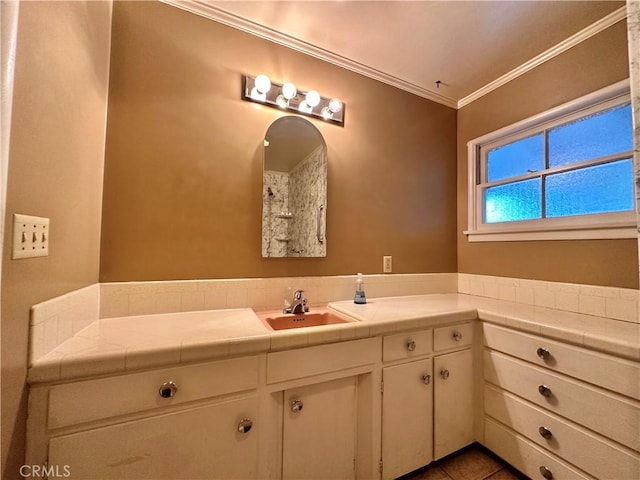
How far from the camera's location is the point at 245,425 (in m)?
0.93

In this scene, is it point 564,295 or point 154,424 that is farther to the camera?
point 564,295

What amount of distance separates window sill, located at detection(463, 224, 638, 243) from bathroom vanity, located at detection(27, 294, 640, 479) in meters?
0.44

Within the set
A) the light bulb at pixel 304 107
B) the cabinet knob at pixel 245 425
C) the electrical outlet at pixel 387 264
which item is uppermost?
the light bulb at pixel 304 107

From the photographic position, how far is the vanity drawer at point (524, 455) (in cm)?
112

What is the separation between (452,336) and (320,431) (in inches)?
32.9

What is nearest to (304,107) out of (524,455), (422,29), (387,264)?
(422,29)

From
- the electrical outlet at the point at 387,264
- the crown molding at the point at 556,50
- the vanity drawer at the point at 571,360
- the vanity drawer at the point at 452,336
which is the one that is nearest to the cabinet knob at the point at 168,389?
the vanity drawer at the point at 452,336

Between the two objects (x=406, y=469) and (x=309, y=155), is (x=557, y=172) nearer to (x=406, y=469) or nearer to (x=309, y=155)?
(x=309, y=155)

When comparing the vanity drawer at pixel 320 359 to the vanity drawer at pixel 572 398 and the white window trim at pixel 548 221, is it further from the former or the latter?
the white window trim at pixel 548 221

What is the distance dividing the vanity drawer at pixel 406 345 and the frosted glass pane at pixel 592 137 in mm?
1394

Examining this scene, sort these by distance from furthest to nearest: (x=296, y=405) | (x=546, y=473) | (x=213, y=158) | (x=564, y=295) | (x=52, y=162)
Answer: (x=564, y=295)
(x=213, y=158)
(x=546, y=473)
(x=296, y=405)
(x=52, y=162)

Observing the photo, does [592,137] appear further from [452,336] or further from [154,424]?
[154,424]

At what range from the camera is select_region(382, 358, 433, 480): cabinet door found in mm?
1204

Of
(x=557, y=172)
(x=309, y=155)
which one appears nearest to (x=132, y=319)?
(x=309, y=155)
